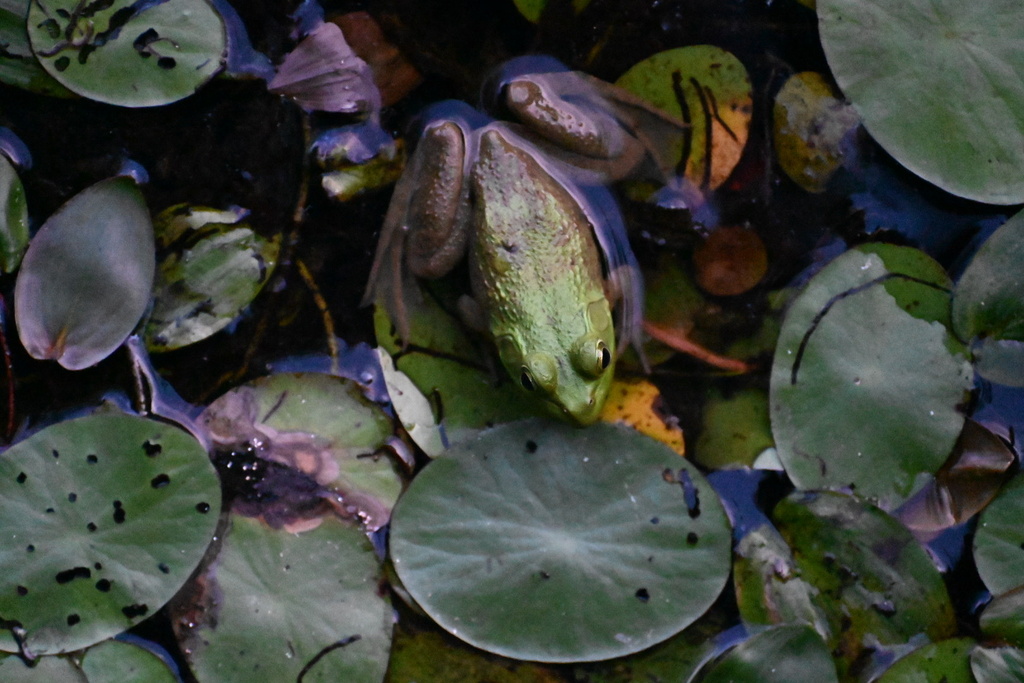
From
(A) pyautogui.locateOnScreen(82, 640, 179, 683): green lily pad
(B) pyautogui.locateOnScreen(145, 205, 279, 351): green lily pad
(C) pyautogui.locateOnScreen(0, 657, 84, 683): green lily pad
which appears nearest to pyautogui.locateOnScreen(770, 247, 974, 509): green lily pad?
(B) pyautogui.locateOnScreen(145, 205, 279, 351): green lily pad

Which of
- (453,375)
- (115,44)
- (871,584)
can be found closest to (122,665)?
(453,375)

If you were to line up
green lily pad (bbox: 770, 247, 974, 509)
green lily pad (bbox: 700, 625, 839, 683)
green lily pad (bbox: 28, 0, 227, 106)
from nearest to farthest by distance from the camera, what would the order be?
green lily pad (bbox: 700, 625, 839, 683) → green lily pad (bbox: 770, 247, 974, 509) → green lily pad (bbox: 28, 0, 227, 106)

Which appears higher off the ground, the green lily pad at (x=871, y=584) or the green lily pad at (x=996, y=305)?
the green lily pad at (x=996, y=305)

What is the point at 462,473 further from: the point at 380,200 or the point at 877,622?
the point at 877,622

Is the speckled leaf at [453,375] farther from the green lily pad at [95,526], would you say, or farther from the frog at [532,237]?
the green lily pad at [95,526]

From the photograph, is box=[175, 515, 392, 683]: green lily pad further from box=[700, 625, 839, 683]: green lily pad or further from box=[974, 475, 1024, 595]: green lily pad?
box=[974, 475, 1024, 595]: green lily pad

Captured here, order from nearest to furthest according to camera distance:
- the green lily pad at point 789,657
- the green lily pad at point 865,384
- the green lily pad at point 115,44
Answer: the green lily pad at point 789,657 < the green lily pad at point 865,384 < the green lily pad at point 115,44

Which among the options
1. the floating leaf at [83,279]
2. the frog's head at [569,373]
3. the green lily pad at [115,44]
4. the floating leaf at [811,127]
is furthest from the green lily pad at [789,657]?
the green lily pad at [115,44]
